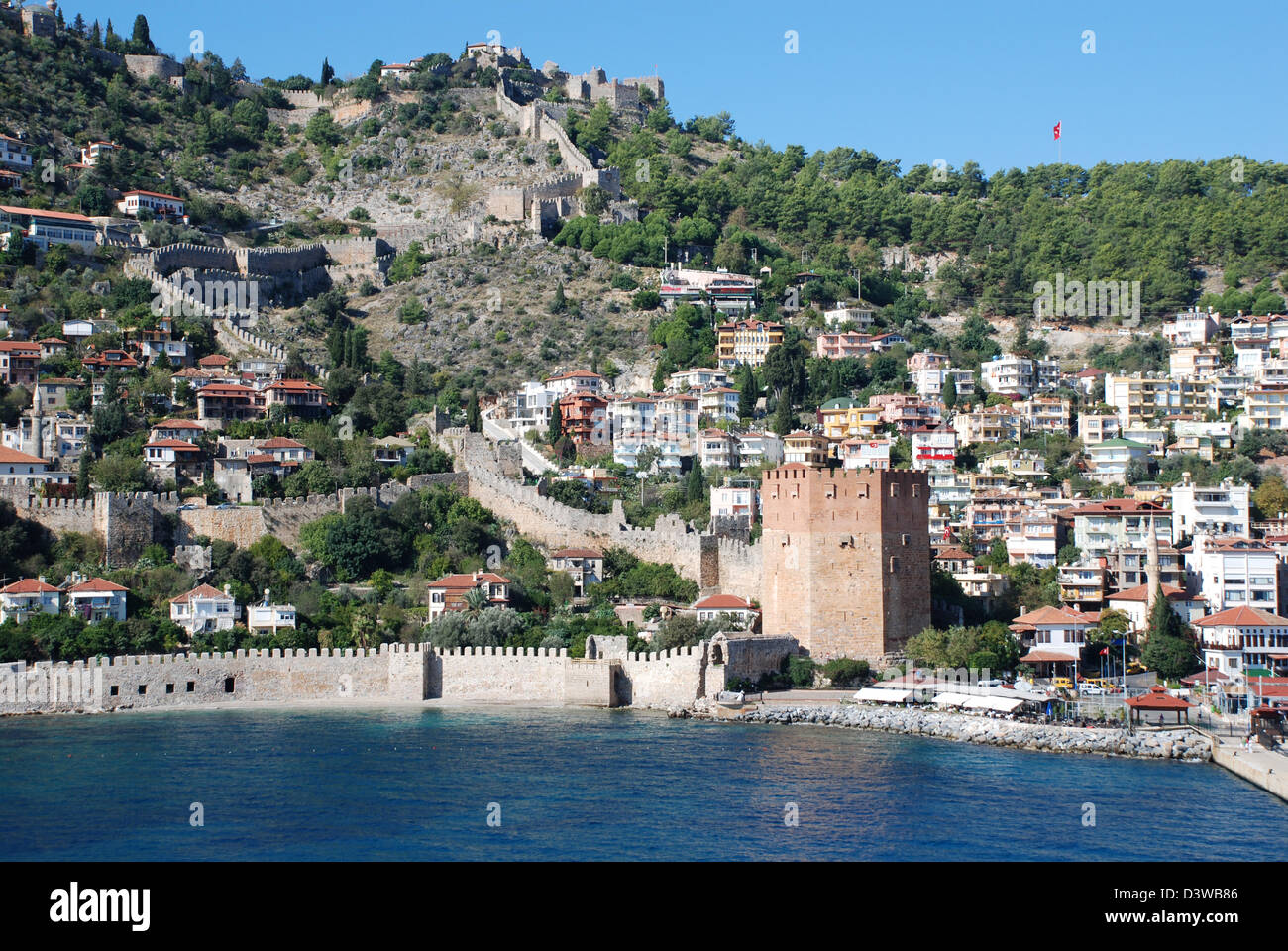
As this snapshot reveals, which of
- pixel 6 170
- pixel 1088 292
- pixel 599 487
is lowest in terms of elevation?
pixel 599 487

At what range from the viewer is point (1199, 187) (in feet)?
269

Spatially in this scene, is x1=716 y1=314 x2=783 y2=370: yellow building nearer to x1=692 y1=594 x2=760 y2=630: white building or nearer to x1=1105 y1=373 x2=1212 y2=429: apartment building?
x1=1105 y1=373 x2=1212 y2=429: apartment building

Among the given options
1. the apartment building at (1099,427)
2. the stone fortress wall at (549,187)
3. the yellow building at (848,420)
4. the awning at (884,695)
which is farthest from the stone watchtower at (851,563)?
the stone fortress wall at (549,187)

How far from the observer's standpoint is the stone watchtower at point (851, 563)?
33.5m

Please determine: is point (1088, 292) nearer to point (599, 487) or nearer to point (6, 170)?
point (599, 487)

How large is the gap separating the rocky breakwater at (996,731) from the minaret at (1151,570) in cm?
774

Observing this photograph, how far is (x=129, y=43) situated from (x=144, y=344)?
38.0 m

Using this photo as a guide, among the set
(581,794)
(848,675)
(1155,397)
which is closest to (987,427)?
(1155,397)

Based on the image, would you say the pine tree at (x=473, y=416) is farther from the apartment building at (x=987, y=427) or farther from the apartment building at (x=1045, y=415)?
the apartment building at (x=1045, y=415)

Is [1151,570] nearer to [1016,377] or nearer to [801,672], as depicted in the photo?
[801,672]

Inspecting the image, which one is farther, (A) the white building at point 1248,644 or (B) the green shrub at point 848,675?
(A) the white building at point 1248,644

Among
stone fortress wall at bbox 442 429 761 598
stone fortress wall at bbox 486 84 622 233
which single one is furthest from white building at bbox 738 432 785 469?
stone fortress wall at bbox 486 84 622 233

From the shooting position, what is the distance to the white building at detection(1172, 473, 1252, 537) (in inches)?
1654
